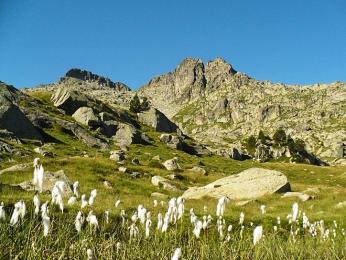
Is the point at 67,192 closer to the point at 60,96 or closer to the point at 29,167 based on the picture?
the point at 29,167

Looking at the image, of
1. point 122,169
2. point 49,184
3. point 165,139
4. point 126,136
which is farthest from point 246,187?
point 165,139

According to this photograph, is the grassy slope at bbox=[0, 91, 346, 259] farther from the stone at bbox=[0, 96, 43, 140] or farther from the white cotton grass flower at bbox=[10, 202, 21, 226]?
the stone at bbox=[0, 96, 43, 140]

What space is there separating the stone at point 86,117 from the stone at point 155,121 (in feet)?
101

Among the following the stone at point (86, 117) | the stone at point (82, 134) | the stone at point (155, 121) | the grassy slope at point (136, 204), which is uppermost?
the stone at point (155, 121)

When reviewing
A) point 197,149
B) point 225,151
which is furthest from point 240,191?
point 225,151

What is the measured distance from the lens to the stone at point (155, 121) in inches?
5261

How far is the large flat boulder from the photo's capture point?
39.3 meters

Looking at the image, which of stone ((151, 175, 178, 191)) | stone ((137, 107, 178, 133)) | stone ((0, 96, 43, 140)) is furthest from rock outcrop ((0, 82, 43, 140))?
stone ((137, 107, 178, 133))

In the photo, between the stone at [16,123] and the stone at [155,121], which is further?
the stone at [155,121]

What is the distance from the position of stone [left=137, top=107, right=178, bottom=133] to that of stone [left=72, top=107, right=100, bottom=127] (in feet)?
101

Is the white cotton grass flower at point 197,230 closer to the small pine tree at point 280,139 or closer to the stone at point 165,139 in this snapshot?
the stone at point 165,139

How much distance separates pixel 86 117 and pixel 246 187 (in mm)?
65511

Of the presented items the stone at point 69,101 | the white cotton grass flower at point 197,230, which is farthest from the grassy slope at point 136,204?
the stone at point 69,101

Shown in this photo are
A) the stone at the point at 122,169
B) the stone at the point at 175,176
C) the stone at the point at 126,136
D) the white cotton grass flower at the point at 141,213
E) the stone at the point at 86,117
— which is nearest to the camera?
the white cotton grass flower at the point at 141,213
